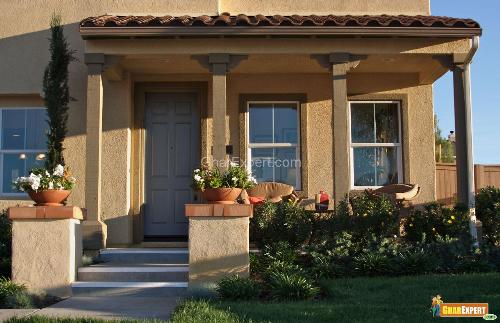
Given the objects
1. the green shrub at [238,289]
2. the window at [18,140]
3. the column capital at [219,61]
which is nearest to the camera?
the green shrub at [238,289]

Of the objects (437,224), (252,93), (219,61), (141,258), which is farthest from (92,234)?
(437,224)

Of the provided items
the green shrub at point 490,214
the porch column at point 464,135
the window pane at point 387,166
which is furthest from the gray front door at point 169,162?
the green shrub at point 490,214

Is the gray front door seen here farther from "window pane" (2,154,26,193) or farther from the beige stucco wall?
the beige stucco wall

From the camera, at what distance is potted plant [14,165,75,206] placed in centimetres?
818

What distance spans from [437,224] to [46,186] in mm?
5598

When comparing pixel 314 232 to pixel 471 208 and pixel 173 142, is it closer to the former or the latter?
pixel 471 208

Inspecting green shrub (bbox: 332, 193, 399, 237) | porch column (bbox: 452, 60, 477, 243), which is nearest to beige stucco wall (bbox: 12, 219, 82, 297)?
green shrub (bbox: 332, 193, 399, 237)

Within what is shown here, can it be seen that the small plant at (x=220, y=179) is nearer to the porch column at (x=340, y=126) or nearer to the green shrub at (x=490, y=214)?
the porch column at (x=340, y=126)

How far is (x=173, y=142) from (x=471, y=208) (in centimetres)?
516

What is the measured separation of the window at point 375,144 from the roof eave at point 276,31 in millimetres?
2133

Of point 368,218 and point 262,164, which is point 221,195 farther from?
point 262,164

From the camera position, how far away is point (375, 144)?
37.7 ft

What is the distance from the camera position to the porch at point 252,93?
9641 millimetres

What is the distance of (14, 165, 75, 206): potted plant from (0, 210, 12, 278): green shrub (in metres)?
1.03
